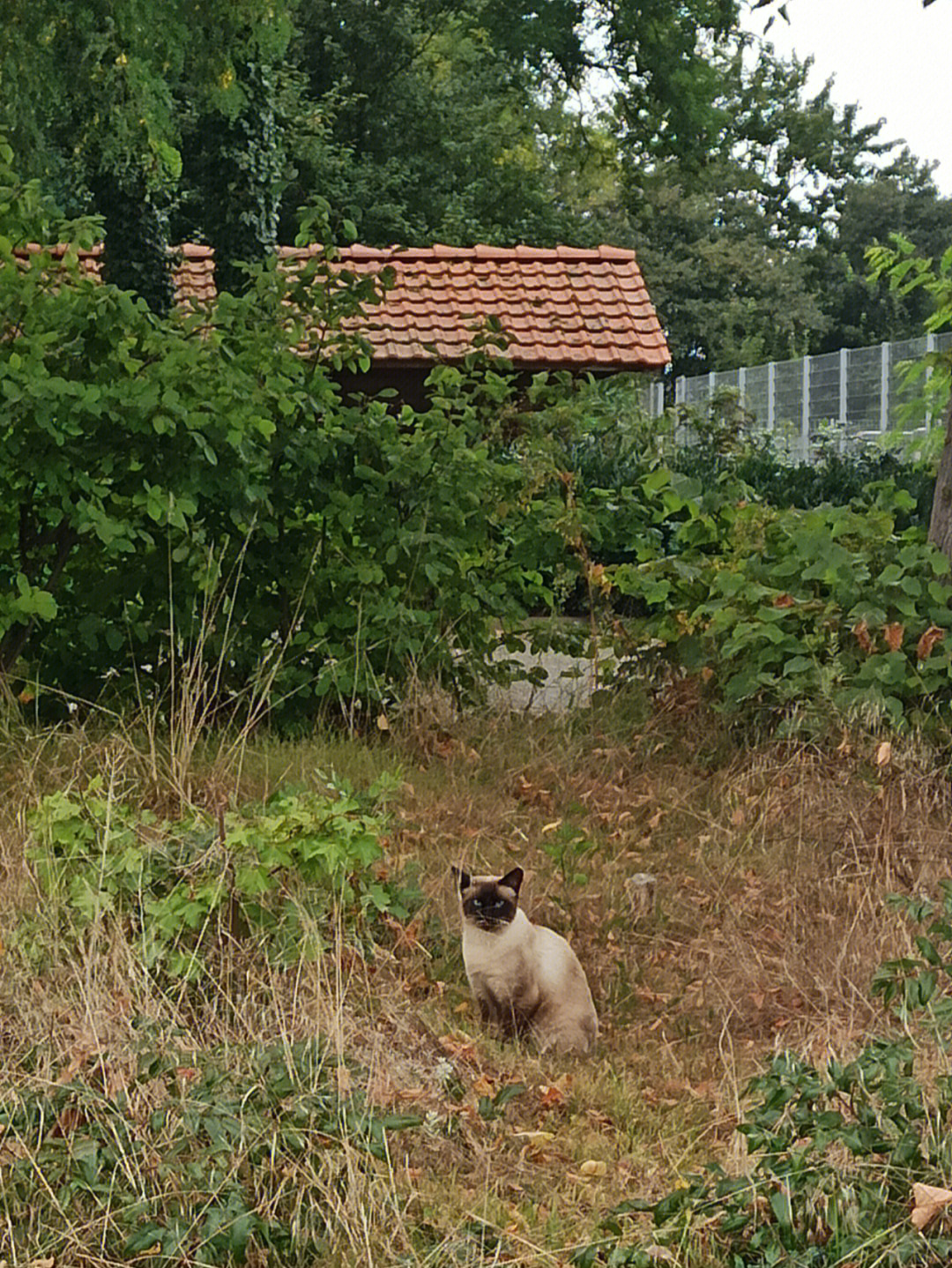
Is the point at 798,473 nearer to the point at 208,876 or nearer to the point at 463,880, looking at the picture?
the point at 463,880

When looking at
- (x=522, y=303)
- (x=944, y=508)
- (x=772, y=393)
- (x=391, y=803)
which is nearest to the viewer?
(x=391, y=803)

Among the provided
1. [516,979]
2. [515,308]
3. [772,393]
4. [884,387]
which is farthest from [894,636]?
[772,393]

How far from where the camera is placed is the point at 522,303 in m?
18.8

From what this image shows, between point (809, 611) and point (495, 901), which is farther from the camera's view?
point (809, 611)

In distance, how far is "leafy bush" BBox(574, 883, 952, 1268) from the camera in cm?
312

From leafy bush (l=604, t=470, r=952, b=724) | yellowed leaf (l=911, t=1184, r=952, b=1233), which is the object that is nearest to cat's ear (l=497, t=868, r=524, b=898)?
yellowed leaf (l=911, t=1184, r=952, b=1233)

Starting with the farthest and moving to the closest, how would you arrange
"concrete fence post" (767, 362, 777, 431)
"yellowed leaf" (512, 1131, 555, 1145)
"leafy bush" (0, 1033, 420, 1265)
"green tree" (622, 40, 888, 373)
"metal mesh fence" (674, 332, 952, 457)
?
1. "green tree" (622, 40, 888, 373)
2. "concrete fence post" (767, 362, 777, 431)
3. "metal mesh fence" (674, 332, 952, 457)
4. "yellowed leaf" (512, 1131, 555, 1145)
5. "leafy bush" (0, 1033, 420, 1265)

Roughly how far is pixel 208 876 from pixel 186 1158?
126 centimetres

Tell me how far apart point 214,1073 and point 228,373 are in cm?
363

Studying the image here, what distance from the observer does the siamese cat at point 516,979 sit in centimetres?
458

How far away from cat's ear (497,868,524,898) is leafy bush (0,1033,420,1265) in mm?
947

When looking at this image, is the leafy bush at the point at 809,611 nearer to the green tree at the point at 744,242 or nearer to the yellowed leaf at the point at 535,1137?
the yellowed leaf at the point at 535,1137

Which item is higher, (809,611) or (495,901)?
(809,611)

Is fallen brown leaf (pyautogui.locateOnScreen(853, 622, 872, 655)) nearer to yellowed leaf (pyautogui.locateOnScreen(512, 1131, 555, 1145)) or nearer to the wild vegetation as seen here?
the wild vegetation
